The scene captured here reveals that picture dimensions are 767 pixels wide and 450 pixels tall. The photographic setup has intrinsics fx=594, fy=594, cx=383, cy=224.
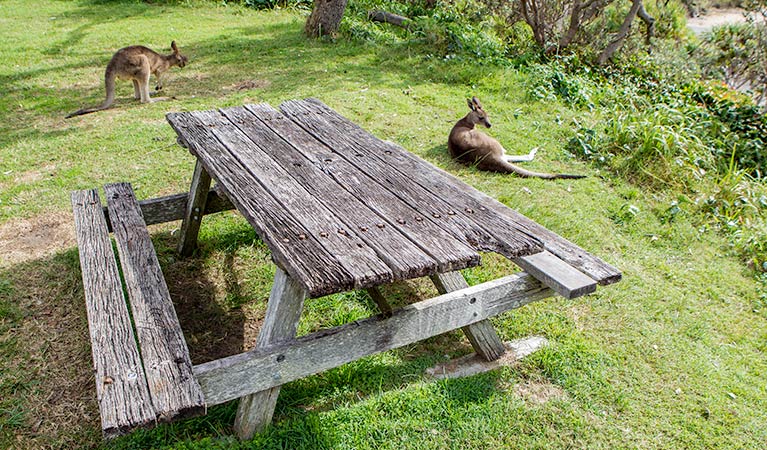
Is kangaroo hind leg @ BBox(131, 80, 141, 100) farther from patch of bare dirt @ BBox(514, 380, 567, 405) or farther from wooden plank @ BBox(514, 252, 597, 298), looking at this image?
patch of bare dirt @ BBox(514, 380, 567, 405)

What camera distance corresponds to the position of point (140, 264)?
2727 millimetres

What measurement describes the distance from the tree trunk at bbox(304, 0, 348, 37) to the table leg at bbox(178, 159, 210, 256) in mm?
6701

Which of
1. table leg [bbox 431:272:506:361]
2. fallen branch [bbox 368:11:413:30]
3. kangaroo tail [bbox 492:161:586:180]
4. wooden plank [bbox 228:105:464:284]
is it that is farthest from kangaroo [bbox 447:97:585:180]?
fallen branch [bbox 368:11:413:30]

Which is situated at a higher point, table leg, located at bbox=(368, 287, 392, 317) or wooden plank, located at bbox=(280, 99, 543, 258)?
wooden plank, located at bbox=(280, 99, 543, 258)

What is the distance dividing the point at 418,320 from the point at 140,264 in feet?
4.25

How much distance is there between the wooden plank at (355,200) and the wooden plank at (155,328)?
76cm

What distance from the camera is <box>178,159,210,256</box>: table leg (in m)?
3.56

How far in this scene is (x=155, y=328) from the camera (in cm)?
227

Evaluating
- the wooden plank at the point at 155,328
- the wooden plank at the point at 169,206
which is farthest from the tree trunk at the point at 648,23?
the wooden plank at the point at 155,328

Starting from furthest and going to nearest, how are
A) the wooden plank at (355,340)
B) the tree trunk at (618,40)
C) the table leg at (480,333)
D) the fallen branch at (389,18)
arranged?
the fallen branch at (389,18) < the tree trunk at (618,40) < the table leg at (480,333) < the wooden plank at (355,340)

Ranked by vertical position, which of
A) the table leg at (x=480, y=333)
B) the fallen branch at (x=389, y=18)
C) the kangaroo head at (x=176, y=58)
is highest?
the fallen branch at (x=389, y=18)

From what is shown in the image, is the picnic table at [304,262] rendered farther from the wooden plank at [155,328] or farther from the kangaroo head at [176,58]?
the kangaroo head at [176,58]

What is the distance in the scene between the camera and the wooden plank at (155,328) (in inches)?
75.7

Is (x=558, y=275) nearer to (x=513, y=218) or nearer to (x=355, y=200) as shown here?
(x=513, y=218)
